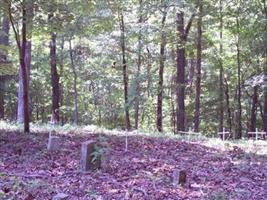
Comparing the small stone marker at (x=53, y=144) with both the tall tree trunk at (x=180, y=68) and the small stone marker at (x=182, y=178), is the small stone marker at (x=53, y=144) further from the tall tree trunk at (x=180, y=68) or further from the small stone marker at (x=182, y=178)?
the tall tree trunk at (x=180, y=68)

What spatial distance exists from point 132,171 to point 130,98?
8.84 meters

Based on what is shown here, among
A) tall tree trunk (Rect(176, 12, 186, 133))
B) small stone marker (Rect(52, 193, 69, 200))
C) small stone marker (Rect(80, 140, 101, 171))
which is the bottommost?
small stone marker (Rect(52, 193, 69, 200))

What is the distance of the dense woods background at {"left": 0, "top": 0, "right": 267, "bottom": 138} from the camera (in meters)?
17.0

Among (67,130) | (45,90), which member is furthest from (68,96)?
(67,130)

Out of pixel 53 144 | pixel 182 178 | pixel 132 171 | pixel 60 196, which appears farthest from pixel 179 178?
pixel 53 144

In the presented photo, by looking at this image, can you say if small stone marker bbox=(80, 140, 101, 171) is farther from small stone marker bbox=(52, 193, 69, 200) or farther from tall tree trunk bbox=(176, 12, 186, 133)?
tall tree trunk bbox=(176, 12, 186, 133)

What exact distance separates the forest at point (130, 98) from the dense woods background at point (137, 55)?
0.06m

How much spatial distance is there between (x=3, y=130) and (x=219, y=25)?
15075mm

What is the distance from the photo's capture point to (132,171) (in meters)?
8.47

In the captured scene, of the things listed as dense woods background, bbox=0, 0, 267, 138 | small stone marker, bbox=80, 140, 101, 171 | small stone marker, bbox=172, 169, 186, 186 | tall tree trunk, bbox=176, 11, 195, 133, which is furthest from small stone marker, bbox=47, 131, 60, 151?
tall tree trunk, bbox=176, 11, 195, 133

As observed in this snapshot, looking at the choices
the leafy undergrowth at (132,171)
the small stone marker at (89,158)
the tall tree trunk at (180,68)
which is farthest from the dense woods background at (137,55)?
the small stone marker at (89,158)

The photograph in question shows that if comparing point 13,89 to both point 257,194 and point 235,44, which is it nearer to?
point 235,44

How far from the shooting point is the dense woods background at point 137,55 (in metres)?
17.0

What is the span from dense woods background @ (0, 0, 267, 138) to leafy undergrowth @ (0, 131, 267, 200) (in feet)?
13.4
